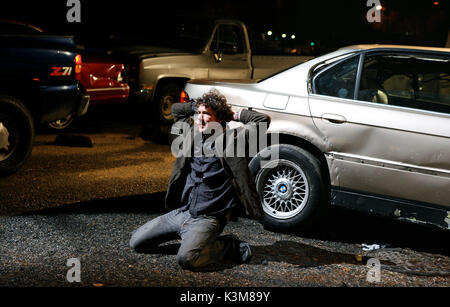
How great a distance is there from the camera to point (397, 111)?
187 inches

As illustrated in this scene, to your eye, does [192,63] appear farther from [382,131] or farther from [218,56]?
[382,131]

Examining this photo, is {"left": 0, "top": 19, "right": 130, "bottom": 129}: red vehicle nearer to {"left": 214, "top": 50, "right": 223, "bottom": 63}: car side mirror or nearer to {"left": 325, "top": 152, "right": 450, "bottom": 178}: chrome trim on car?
{"left": 214, "top": 50, "right": 223, "bottom": 63}: car side mirror

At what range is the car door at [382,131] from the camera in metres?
4.61

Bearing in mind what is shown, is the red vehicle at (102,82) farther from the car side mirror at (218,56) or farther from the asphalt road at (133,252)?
the asphalt road at (133,252)

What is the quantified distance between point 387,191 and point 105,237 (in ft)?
7.60

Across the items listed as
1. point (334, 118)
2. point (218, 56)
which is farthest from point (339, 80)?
point (218, 56)

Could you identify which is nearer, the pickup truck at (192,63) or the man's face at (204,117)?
the man's face at (204,117)

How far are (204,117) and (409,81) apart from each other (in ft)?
7.35

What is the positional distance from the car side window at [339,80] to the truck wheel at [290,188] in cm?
56

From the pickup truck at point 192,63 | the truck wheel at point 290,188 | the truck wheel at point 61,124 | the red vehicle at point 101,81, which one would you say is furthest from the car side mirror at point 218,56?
the truck wheel at point 290,188

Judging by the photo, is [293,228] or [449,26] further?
[449,26]

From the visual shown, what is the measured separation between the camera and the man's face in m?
4.38
